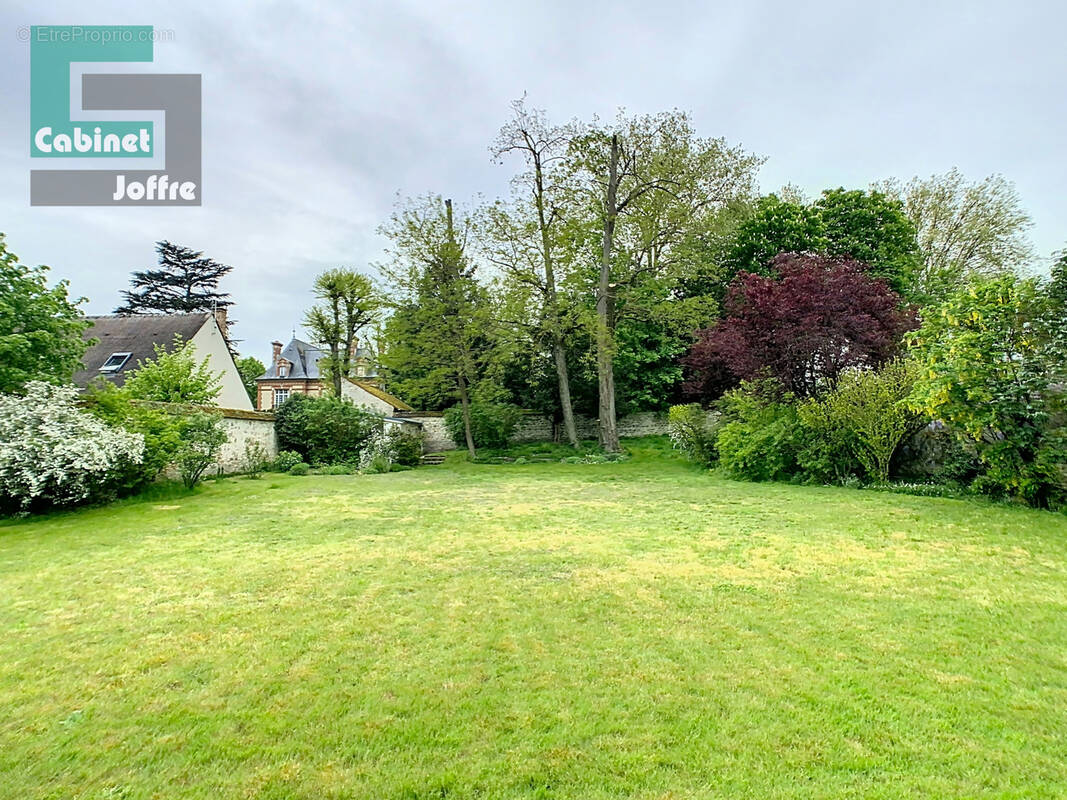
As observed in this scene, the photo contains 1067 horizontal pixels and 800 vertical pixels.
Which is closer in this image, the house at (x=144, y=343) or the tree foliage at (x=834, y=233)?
the house at (x=144, y=343)

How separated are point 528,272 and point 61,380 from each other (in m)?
12.2

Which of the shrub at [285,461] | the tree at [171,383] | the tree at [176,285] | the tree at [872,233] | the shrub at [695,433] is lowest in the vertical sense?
the shrub at [285,461]

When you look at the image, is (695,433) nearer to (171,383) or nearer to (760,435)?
(760,435)

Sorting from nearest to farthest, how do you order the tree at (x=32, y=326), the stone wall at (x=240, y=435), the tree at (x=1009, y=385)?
1. the tree at (x=1009, y=385)
2. the tree at (x=32, y=326)
3. the stone wall at (x=240, y=435)

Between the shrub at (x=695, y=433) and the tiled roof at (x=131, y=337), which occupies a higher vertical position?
the tiled roof at (x=131, y=337)

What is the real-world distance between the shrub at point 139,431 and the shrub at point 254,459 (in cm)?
406

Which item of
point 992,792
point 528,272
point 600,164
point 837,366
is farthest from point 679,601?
Result: point 600,164

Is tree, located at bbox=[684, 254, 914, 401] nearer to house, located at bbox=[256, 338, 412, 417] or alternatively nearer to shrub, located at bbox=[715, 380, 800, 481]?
shrub, located at bbox=[715, 380, 800, 481]

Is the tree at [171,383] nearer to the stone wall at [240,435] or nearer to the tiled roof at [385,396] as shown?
the stone wall at [240,435]

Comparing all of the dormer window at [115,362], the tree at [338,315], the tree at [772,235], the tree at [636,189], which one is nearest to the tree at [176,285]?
the tree at [338,315]

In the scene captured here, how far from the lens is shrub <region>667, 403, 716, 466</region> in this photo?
12.2 metres

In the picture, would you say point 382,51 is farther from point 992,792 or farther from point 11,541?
point 992,792

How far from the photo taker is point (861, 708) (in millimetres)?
2125

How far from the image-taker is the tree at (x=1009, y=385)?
6.25m
